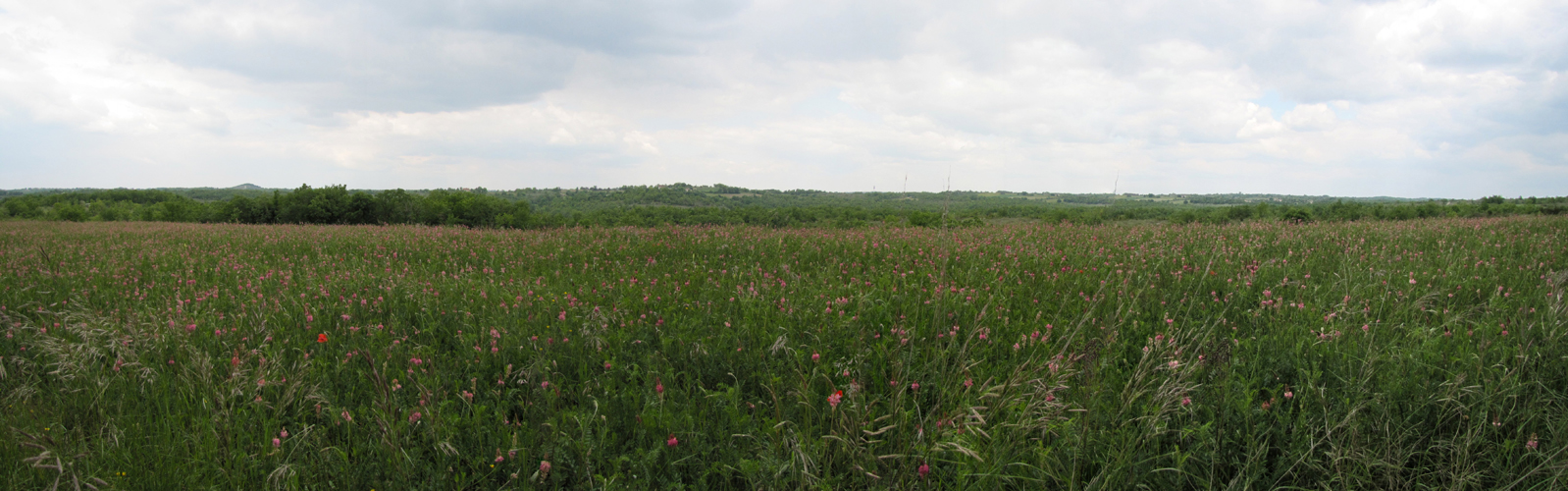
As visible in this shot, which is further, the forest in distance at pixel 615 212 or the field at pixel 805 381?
the forest in distance at pixel 615 212

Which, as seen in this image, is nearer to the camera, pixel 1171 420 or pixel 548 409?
pixel 1171 420

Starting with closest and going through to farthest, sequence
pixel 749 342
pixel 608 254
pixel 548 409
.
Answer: pixel 548 409, pixel 749 342, pixel 608 254

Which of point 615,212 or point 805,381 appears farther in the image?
point 615,212

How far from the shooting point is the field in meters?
2.19

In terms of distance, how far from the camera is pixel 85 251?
7918 millimetres

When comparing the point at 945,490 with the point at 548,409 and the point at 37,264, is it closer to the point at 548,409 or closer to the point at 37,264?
the point at 548,409

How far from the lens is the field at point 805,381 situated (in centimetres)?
219

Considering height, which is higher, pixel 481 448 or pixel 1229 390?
pixel 1229 390

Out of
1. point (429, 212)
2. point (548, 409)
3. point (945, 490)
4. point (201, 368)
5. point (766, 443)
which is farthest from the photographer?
point (429, 212)

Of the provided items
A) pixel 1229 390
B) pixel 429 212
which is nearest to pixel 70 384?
pixel 1229 390

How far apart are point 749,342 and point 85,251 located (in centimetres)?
1035

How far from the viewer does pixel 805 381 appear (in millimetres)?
2586

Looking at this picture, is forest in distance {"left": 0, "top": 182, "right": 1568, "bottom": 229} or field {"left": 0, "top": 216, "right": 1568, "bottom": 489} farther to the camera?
forest in distance {"left": 0, "top": 182, "right": 1568, "bottom": 229}

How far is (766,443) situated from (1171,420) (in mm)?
1713
